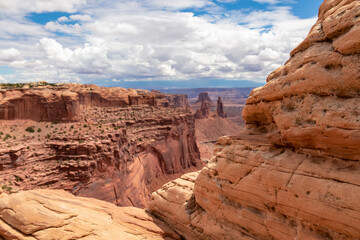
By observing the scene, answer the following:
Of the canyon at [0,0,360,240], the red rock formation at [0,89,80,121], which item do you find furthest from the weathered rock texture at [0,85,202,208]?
the canyon at [0,0,360,240]

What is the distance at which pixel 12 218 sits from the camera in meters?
10.3

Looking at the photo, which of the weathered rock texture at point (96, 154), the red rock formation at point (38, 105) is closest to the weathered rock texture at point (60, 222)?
the weathered rock texture at point (96, 154)

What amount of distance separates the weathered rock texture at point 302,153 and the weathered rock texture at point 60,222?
13.3 ft

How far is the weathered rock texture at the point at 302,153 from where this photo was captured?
777cm

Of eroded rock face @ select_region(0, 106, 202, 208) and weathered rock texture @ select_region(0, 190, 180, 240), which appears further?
eroded rock face @ select_region(0, 106, 202, 208)

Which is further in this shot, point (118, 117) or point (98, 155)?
point (118, 117)

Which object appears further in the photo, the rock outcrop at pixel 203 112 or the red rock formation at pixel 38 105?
the rock outcrop at pixel 203 112

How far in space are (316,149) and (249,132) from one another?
382 centimetres

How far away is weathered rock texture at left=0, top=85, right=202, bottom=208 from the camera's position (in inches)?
1006

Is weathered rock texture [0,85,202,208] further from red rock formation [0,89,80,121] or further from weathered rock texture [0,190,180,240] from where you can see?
weathered rock texture [0,190,180,240]

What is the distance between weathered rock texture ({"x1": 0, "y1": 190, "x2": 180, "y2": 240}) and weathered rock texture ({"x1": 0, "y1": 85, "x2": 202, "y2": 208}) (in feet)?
43.7

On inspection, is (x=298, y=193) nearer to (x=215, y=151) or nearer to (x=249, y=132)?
(x=249, y=132)

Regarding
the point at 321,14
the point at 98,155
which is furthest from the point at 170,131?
the point at 321,14

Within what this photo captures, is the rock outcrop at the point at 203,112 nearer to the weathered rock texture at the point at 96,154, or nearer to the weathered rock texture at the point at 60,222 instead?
the weathered rock texture at the point at 96,154
